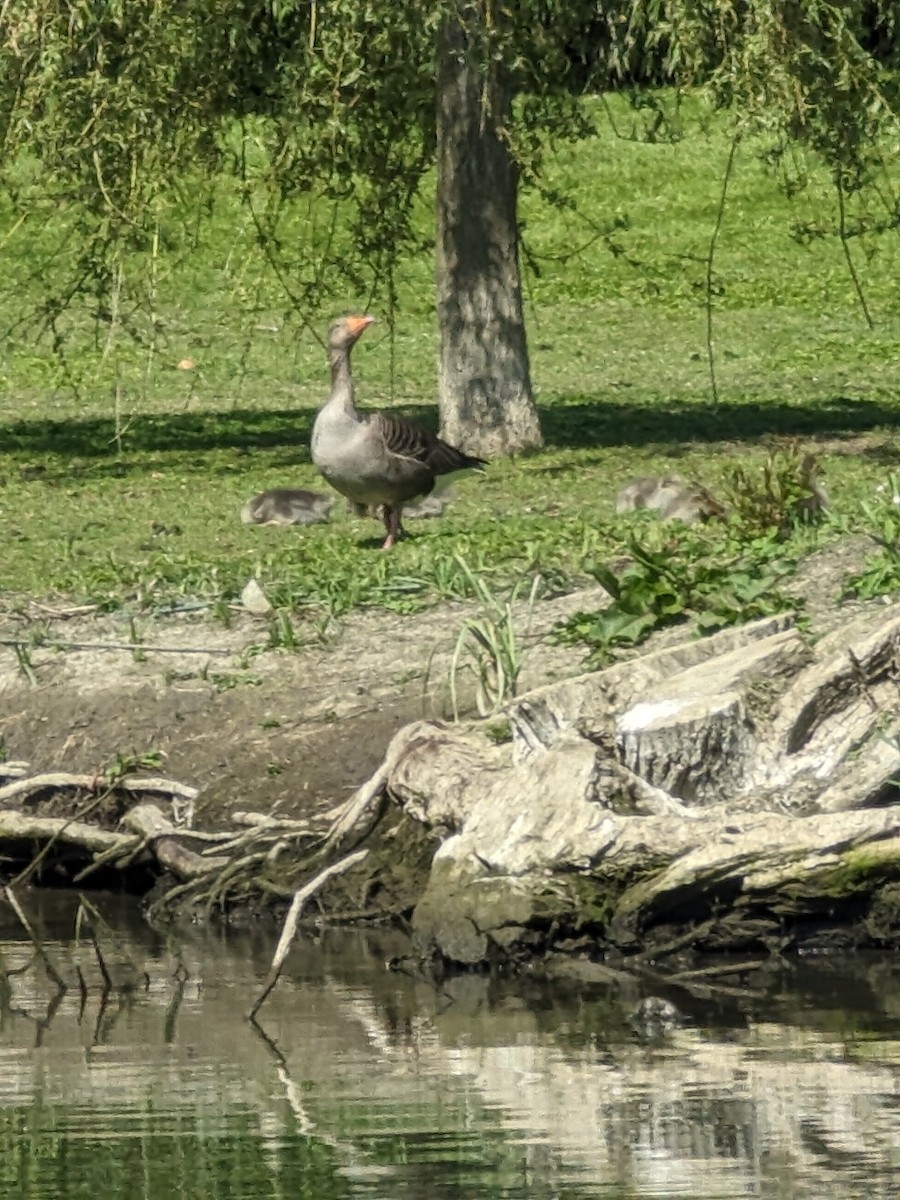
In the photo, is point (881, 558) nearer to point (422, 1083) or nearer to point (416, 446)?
point (416, 446)

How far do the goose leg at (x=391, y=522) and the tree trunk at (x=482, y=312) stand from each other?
166 inches

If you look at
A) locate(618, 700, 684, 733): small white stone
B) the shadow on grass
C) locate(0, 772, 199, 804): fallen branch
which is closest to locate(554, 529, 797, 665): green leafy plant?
locate(618, 700, 684, 733): small white stone

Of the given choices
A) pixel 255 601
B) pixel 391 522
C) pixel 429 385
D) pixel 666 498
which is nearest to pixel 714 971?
pixel 255 601

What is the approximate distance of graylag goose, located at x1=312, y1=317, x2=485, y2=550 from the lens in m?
14.3

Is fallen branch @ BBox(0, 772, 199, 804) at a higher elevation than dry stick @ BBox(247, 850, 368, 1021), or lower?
higher

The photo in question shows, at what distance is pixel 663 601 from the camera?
11758mm

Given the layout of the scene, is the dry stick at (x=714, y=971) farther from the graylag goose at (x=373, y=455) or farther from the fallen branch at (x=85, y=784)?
the graylag goose at (x=373, y=455)

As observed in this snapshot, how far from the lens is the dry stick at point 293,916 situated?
9086 millimetres

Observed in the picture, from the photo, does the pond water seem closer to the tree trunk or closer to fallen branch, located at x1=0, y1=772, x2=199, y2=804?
fallen branch, located at x1=0, y1=772, x2=199, y2=804

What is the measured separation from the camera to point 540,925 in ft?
32.2

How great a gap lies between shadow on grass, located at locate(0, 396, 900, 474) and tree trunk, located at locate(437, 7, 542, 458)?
2.19 feet

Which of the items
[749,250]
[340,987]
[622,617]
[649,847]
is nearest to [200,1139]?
[340,987]

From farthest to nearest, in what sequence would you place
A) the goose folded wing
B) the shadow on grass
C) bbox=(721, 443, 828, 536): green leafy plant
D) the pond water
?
Answer: the shadow on grass < the goose folded wing < bbox=(721, 443, 828, 536): green leafy plant < the pond water

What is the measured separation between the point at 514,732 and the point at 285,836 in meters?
0.98
